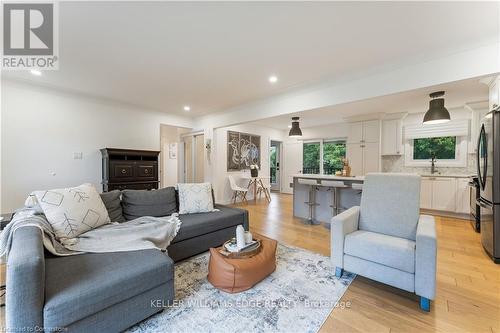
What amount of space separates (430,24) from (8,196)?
599 centimetres

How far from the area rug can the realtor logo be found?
8.78 feet

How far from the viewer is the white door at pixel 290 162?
7.66 meters

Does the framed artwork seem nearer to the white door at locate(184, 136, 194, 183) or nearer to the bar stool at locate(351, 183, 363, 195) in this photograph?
the white door at locate(184, 136, 194, 183)

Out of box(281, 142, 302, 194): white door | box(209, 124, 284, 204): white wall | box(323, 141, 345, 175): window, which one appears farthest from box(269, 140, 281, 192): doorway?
box(323, 141, 345, 175): window

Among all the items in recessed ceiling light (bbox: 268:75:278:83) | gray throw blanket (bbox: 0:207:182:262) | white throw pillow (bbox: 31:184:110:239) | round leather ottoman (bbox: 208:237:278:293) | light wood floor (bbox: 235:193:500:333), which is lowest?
light wood floor (bbox: 235:193:500:333)

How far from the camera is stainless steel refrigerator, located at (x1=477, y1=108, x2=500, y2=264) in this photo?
7.81 ft

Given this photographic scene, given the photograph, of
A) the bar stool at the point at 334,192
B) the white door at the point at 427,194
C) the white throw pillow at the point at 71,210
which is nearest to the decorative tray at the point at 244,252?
the white throw pillow at the point at 71,210

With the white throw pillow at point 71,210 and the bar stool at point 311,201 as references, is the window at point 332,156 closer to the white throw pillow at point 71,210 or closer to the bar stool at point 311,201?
the bar stool at point 311,201

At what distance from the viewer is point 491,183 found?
96.7 inches

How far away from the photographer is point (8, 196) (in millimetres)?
3438

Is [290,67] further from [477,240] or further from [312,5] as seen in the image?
[477,240]

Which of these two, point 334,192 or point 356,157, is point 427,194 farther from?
point 334,192

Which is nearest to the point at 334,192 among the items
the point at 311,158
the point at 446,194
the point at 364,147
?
the point at 364,147

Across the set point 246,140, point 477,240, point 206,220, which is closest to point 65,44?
point 206,220
